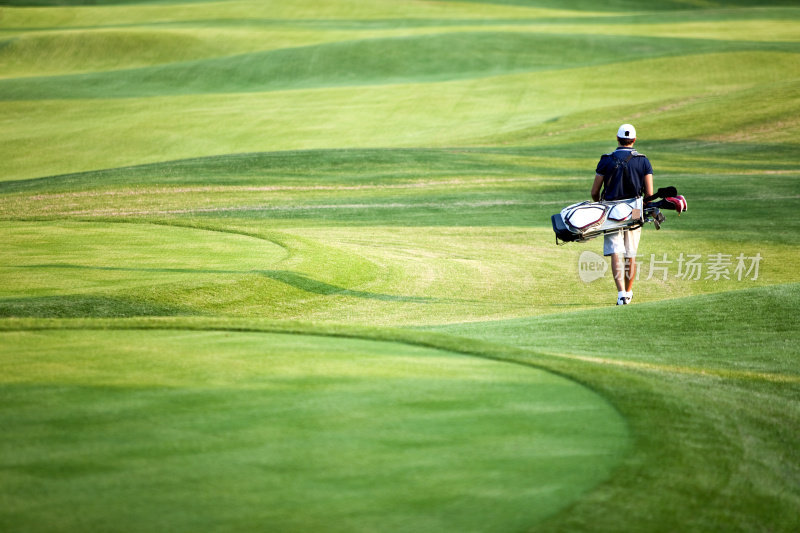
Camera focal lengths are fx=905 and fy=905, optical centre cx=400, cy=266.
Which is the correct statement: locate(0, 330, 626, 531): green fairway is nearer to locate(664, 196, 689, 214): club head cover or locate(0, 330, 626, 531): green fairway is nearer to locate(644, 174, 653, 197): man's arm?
locate(664, 196, 689, 214): club head cover

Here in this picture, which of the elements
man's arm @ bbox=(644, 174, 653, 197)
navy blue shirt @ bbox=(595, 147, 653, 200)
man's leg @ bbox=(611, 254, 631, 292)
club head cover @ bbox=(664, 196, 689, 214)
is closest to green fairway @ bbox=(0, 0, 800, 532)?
man's leg @ bbox=(611, 254, 631, 292)

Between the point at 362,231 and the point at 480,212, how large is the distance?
429cm

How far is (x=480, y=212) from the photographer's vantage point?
2589 cm

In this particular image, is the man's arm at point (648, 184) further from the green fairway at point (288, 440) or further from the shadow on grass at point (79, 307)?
the shadow on grass at point (79, 307)

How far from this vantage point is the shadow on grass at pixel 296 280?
14500mm

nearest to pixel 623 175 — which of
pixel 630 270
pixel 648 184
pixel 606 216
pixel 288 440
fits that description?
pixel 648 184

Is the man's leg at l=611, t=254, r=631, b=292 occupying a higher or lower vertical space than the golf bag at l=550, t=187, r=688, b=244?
lower

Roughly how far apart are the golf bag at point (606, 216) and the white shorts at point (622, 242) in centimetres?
23

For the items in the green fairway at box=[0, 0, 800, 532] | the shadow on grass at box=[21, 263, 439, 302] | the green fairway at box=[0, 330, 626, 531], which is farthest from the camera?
the shadow on grass at box=[21, 263, 439, 302]

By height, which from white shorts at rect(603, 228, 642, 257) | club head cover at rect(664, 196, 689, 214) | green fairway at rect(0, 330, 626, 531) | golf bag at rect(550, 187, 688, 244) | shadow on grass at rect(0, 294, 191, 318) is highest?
club head cover at rect(664, 196, 689, 214)

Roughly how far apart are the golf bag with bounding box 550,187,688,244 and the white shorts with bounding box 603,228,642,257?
0.77ft

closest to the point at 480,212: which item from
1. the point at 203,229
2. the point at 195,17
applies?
the point at 203,229

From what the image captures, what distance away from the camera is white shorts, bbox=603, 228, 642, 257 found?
13.7m

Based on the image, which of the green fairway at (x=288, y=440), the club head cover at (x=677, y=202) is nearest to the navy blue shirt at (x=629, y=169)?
the club head cover at (x=677, y=202)
